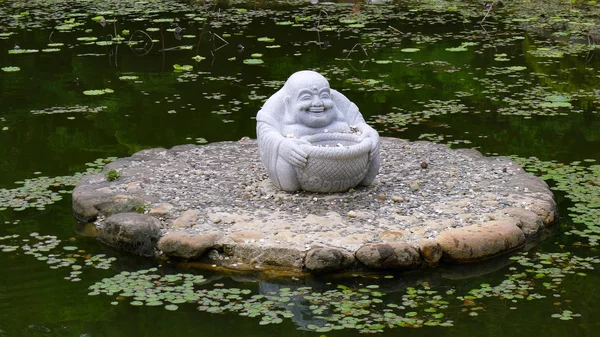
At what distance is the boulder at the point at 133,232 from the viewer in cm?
657

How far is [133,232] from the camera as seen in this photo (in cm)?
660

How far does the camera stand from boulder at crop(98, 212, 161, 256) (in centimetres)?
657

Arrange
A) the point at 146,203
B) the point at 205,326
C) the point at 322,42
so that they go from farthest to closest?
the point at 322,42, the point at 146,203, the point at 205,326

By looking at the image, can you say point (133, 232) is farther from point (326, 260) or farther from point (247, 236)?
point (326, 260)

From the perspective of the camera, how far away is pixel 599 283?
241 inches

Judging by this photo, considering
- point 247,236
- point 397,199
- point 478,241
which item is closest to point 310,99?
point 397,199

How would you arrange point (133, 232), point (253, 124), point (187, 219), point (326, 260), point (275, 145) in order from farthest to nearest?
point (253, 124) < point (275, 145) < point (187, 219) < point (133, 232) < point (326, 260)

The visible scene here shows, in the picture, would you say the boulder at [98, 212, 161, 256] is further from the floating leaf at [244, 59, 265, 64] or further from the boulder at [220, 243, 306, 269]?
the floating leaf at [244, 59, 265, 64]

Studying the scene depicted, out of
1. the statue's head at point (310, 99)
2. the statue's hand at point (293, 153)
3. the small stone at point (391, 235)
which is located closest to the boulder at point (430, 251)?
the small stone at point (391, 235)

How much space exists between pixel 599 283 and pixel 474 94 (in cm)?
536

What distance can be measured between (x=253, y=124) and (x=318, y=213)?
3570 millimetres

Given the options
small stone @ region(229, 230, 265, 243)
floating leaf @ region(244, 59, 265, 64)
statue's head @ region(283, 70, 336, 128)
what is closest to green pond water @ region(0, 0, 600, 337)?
floating leaf @ region(244, 59, 265, 64)

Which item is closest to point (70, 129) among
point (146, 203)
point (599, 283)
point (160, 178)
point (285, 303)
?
point (160, 178)

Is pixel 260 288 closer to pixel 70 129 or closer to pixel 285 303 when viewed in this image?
pixel 285 303
